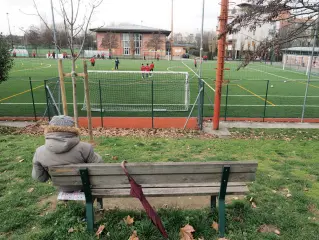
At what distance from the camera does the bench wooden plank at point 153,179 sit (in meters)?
2.91

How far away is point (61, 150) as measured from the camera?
3.02m

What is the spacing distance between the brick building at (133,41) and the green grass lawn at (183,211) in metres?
70.0

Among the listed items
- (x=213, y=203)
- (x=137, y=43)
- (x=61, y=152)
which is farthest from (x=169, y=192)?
(x=137, y=43)

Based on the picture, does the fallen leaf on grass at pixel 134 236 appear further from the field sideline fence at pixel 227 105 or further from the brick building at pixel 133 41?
the brick building at pixel 133 41

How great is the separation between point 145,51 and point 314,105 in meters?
65.8

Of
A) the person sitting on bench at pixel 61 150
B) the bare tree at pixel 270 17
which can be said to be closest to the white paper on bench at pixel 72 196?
the person sitting on bench at pixel 61 150

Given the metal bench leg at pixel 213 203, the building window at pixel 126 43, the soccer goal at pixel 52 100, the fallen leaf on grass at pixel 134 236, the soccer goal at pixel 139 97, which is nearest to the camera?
the fallen leaf on grass at pixel 134 236

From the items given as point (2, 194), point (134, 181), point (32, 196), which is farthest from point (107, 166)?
point (2, 194)

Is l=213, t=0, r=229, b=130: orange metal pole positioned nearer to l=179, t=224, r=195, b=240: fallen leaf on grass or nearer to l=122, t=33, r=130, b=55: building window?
l=179, t=224, r=195, b=240: fallen leaf on grass

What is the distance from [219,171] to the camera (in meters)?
2.90

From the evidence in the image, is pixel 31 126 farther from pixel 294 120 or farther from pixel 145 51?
pixel 145 51

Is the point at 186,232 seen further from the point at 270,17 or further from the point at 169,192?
the point at 270,17

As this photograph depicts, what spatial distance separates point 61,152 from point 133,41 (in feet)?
251

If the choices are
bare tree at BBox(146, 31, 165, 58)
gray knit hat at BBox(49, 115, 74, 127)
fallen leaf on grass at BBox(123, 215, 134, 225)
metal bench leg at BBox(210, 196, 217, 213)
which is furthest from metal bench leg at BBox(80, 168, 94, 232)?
bare tree at BBox(146, 31, 165, 58)
